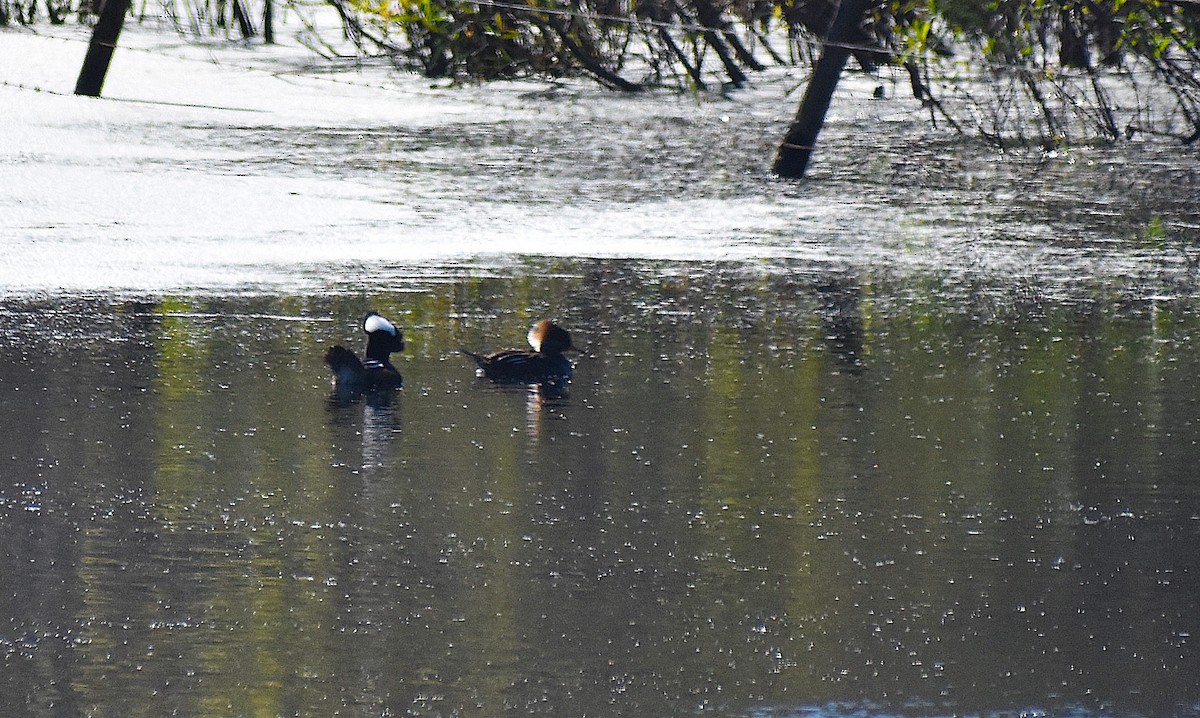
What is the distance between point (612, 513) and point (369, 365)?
69.4 inches

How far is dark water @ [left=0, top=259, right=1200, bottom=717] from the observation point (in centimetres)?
422

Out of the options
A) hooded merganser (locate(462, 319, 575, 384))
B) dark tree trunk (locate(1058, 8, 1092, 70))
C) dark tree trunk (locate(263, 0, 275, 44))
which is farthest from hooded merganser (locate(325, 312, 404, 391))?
dark tree trunk (locate(263, 0, 275, 44))

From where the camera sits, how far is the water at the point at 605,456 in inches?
169

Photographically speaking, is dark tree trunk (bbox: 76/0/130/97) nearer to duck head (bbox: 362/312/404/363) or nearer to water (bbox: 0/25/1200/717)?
water (bbox: 0/25/1200/717)

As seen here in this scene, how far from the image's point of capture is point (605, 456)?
6160mm

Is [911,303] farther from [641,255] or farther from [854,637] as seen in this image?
[854,637]

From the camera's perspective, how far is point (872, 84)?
57.2 ft

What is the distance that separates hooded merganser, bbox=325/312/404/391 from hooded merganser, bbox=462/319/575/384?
13.1 inches

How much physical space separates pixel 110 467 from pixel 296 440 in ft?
1.95

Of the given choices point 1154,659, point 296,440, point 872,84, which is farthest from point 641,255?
point 872,84

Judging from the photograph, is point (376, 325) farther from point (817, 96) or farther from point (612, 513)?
point (817, 96)

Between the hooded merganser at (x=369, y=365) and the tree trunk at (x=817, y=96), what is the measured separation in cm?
627

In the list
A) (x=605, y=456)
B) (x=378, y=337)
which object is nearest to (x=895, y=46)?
(x=378, y=337)

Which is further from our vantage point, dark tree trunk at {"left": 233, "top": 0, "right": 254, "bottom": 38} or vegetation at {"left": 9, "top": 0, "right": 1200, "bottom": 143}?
dark tree trunk at {"left": 233, "top": 0, "right": 254, "bottom": 38}
